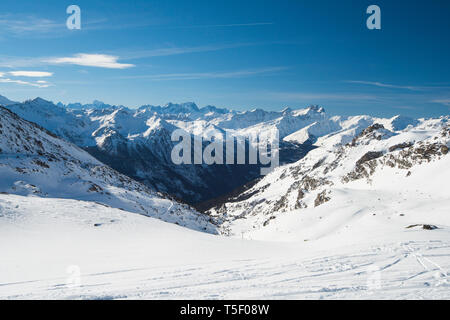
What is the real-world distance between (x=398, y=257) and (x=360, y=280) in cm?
452

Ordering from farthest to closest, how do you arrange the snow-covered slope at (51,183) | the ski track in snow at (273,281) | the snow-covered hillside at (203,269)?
the snow-covered slope at (51,183) → the snow-covered hillside at (203,269) → the ski track in snow at (273,281)

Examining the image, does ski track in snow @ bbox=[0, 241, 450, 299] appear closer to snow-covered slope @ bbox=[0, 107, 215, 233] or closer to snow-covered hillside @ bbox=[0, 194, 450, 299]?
snow-covered hillside @ bbox=[0, 194, 450, 299]

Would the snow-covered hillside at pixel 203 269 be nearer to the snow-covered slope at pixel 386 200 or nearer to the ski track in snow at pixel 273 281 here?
the ski track in snow at pixel 273 281

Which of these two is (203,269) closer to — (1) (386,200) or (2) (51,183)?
(1) (386,200)

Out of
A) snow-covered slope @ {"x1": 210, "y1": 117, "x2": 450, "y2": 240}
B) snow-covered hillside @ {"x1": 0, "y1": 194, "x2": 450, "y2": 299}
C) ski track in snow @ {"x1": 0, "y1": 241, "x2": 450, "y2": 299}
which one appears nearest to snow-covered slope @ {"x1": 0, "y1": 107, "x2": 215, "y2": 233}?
snow-covered slope @ {"x1": 210, "y1": 117, "x2": 450, "y2": 240}

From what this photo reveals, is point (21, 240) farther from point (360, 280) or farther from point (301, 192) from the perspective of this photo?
point (301, 192)

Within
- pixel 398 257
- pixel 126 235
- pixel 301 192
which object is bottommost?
pixel 301 192

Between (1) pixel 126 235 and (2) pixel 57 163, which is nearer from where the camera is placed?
(1) pixel 126 235

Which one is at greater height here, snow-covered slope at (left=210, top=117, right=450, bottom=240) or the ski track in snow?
the ski track in snow

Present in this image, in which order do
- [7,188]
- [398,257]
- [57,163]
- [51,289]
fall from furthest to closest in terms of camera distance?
[57,163]
[7,188]
[398,257]
[51,289]

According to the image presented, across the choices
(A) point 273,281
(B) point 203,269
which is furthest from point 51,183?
(A) point 273,281

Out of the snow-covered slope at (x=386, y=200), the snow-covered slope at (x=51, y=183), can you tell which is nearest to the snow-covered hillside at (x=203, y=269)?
the snow-covered slope at (x=386, y=200)

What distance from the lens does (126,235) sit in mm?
24406
